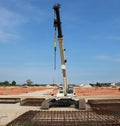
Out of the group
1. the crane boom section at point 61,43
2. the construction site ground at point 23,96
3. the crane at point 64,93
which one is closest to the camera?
the construction site ground at point 23,96

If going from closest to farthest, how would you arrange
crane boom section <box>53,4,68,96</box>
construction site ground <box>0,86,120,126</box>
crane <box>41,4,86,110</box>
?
1. construction site ground <box>0,86,120,126</box>
2. crane boom section <box>53,4,68,96</box>
3. crane <box>41,4,86,110</box>

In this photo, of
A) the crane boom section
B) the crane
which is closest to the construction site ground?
the crane

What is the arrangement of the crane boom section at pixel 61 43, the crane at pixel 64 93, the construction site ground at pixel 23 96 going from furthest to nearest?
the crane at pixel 64 93 < the crane boom section at pixel 61 43 < the construction site ground at pixel 23 96

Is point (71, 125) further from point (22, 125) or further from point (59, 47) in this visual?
point (59, 47)

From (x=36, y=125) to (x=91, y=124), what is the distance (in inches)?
109

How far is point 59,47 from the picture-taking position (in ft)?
87.2

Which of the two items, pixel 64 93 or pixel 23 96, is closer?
pixel 64 93

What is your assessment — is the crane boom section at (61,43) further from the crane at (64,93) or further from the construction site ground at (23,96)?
the construction site ground at (23,96)

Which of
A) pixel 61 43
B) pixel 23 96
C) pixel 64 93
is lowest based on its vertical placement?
pixel 64 93

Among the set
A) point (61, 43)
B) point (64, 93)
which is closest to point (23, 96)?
point (64, 93)

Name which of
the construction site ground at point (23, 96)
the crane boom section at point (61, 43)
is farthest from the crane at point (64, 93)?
the construction site ground at point (23, 96)

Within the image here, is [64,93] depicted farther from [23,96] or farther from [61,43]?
[23,96]

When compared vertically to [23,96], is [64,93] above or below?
below

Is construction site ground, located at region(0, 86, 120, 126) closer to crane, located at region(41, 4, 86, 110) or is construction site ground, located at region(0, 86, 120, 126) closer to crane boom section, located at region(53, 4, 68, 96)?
crane, located at region(41, 4, 86, 110)
